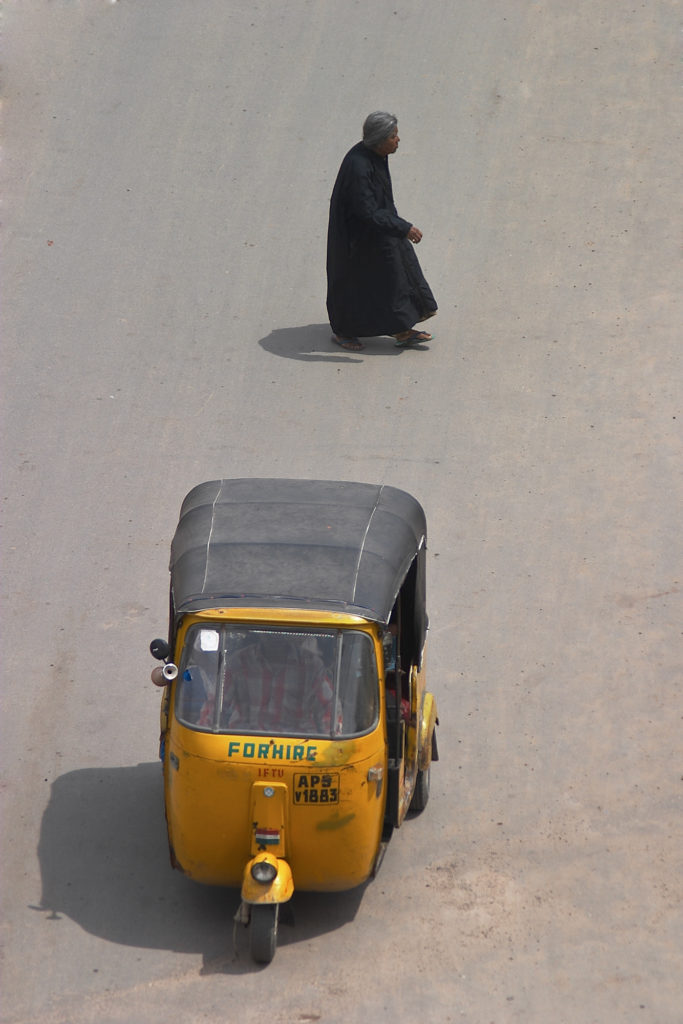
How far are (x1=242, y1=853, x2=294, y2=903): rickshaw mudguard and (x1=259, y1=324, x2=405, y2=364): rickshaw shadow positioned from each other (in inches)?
274

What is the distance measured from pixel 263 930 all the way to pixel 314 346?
7333 millimetres

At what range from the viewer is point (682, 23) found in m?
17.2

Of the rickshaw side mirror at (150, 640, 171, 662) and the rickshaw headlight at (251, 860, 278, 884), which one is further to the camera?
the rickshaw side mirror at (150, 640, 171, 662)

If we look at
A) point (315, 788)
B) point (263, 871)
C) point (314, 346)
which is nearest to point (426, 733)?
point (315, 788)

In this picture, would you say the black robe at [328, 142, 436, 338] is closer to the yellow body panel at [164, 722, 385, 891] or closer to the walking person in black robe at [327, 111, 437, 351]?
the walking person in black robe at [327, 111, 437, 351]

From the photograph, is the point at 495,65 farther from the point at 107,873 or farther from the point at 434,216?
the point at 107,873

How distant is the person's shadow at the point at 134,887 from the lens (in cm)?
700

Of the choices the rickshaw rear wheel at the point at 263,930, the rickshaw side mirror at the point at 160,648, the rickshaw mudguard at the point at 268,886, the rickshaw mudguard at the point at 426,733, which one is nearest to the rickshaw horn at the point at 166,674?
the rickshaw side mirror at the point at 160,648

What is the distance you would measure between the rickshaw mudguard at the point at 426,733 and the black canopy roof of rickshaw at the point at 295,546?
86 cm

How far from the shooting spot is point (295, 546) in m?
7.09

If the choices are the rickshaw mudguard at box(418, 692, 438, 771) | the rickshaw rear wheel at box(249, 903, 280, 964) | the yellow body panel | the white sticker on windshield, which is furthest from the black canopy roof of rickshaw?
the rickshaw rear wheel at box(249, 903, 280, 964)

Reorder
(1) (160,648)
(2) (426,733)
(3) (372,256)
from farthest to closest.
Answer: (3) (372,256) < (2) (426,733) < (1) (160,648)

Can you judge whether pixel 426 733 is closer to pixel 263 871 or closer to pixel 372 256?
pixel 263 871

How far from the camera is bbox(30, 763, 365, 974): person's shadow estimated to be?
7.00 metres
